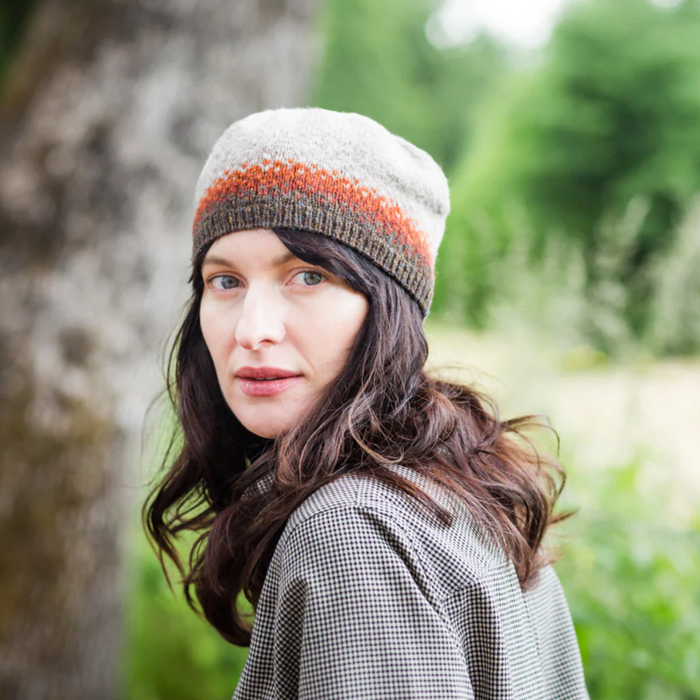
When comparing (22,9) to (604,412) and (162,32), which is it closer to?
(162,32)

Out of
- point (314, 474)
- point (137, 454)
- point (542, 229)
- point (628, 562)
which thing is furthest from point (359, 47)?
point (314, 474)

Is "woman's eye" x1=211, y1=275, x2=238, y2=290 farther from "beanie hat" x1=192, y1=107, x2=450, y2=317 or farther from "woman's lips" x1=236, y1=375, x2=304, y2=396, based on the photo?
"woman's lips" x1=236, y1=375, x2=304, y2=396

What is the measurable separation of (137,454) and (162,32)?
1.91 meters

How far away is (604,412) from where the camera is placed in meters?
5.26

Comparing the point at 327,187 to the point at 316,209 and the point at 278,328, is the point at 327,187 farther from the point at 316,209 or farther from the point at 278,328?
the point at 278,328

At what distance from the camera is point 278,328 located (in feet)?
4.84

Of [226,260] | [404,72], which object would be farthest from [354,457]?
[404,72]

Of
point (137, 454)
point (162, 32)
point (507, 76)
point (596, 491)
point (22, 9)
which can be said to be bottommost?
point (137, 454)

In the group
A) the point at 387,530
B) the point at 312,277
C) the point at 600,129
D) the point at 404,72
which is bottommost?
the point at 387,530

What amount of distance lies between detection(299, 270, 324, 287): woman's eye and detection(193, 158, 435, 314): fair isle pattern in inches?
3.0

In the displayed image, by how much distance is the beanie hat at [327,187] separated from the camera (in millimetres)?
1504

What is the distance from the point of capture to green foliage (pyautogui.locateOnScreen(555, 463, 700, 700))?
2.38 meters

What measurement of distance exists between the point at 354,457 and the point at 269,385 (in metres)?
0.21

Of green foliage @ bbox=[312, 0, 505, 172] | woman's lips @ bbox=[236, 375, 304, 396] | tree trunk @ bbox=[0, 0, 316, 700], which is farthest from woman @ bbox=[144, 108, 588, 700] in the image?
green foliage @ bbox=[312, 0, 505, 172]
